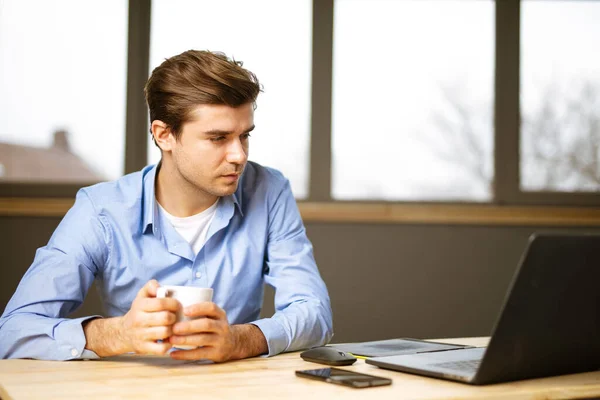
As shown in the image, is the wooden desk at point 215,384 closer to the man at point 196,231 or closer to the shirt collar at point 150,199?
the man at point 196,231

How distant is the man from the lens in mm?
1520

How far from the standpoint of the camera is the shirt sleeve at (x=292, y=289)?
1.44 meters

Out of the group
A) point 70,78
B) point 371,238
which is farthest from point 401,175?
point 70,78

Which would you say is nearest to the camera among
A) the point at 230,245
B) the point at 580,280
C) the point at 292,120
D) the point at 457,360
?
the point at 580,280

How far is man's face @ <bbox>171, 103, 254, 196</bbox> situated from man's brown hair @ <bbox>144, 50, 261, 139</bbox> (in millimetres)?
24

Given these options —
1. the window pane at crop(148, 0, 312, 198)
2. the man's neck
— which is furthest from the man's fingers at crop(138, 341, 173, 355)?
the window pane at crop(148, 0, 312, 198)

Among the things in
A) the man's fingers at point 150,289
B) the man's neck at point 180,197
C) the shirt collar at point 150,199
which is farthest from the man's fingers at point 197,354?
the man's neck at point 180,197

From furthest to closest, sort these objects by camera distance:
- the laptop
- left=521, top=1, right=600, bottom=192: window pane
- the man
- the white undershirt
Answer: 1. left=521, top=1, right=600, bottom=192: window pane
2. the white undershirt
3. the man
4. the laptop

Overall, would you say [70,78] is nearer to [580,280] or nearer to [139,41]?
[139,41]

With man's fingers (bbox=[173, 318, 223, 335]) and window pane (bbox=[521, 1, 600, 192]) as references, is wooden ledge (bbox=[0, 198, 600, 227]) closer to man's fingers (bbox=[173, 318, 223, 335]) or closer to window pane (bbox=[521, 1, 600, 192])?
window pane (bbox=[521, 1, 600, 192])

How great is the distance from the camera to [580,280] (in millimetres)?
1020

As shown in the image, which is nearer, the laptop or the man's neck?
the laptop

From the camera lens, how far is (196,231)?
1.80m

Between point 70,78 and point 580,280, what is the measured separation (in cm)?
278
